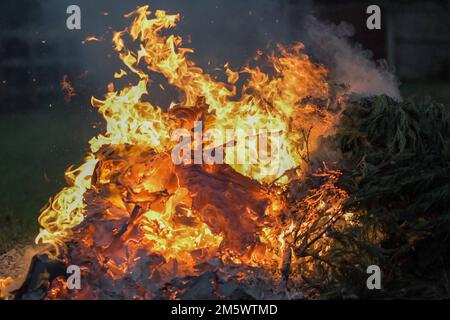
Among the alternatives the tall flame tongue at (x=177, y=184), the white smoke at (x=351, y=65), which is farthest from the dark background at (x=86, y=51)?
the tall flame tongue at (x=177, y=184)

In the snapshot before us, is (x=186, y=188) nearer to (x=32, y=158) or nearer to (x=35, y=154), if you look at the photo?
(x=32, y=158)

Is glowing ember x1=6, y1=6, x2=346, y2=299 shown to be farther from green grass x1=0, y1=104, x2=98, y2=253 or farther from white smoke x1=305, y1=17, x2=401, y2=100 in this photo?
green grass x1=0, y1=104, x2=98, y2=253

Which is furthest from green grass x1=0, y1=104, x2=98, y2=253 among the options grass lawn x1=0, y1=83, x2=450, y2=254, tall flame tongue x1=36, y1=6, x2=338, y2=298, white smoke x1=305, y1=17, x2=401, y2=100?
white smoke x1=305, y1=17, x2=401, y2=100

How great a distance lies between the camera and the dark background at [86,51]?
11.2 metres

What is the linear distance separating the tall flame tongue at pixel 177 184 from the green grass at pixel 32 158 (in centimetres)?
153

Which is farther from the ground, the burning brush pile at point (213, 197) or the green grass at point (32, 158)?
the green grass at point (32, 158)

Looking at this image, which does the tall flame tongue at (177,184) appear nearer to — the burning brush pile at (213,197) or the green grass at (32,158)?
the burning brush pile at (213,197)

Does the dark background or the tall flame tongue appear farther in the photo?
the dark background

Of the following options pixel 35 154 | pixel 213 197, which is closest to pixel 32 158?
pixel 35 154

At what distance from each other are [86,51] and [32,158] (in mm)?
2460

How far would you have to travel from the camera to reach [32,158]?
1089 cm

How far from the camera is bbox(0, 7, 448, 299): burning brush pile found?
5164 millimetres

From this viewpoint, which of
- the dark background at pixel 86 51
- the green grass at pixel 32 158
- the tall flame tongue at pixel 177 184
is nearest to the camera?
the tall flame tongue at pixel 177 184
